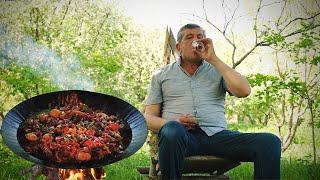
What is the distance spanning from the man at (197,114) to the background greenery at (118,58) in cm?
208

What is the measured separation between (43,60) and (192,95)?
3307mm

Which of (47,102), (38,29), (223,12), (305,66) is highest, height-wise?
(223,12)

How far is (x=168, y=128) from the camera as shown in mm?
2068

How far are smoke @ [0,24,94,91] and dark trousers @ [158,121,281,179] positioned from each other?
3.35 m

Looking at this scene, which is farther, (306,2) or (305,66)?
(306,2)

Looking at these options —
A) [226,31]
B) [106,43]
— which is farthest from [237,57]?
[106,43]

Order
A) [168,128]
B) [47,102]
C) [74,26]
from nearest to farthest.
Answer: [168,128], [47,102], [74,26]

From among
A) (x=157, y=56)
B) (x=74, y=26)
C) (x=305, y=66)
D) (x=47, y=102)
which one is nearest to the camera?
(x=47, y=102)

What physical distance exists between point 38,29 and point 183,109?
372 cm

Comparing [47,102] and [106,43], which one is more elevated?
[106,43]

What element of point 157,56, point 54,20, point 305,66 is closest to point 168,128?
point 305,66

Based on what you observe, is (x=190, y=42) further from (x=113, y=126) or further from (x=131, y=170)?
(x=131, y=170)

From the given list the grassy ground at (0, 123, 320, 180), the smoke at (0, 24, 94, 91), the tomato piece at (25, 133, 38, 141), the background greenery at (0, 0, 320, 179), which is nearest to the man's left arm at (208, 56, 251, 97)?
the tomato piece at (25, 133, 38, 141)

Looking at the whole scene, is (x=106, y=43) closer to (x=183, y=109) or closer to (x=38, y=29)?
(x=38, y=29)
